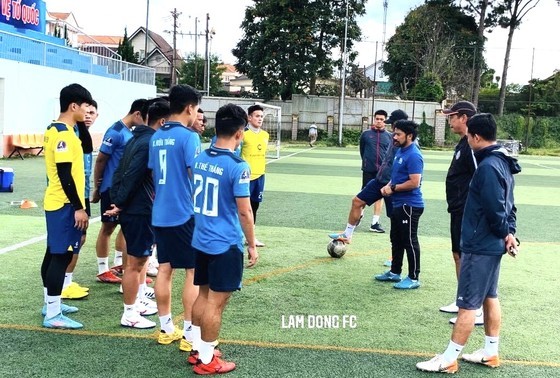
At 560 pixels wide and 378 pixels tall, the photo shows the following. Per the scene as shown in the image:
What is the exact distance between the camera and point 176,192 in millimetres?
4633

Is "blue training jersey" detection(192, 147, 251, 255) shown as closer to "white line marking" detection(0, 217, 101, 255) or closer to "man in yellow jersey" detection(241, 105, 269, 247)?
"man in yellow jersey" detection(241, 105, 269, 247)

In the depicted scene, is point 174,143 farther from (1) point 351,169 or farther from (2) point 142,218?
(1) point 351,169

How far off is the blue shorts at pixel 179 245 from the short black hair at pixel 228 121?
0.89m

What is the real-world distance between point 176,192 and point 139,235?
613mm

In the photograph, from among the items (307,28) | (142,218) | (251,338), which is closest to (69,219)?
(142,218)

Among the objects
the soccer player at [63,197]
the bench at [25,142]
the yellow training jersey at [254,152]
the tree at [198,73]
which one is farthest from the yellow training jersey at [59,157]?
the tree at [198,73]

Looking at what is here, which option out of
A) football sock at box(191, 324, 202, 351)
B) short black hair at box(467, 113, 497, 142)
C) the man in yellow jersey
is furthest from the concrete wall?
short black hair at box(467, 113, 497, 142)

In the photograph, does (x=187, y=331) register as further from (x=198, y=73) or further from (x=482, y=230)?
(x=198, y=73)

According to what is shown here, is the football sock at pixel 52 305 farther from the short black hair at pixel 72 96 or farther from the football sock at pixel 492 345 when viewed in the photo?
the football sock at pixel 492 345

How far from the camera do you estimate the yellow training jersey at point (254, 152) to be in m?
8.59

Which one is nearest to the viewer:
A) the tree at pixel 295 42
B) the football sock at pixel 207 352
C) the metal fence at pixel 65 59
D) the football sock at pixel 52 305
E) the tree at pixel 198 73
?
the football sock at pixel 207 352

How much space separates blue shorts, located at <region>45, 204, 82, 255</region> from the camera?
496cm

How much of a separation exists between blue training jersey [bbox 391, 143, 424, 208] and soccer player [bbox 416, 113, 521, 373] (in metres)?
2.32

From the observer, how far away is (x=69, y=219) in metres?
4.99
